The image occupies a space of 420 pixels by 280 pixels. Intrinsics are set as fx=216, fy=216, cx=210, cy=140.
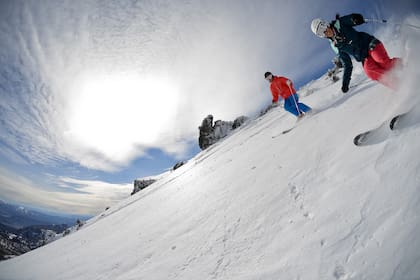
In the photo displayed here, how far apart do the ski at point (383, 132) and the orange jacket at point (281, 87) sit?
5076 mm

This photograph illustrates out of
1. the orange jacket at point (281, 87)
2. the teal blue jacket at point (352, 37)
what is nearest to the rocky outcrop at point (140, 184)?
the orange jacket at point (281, 87)

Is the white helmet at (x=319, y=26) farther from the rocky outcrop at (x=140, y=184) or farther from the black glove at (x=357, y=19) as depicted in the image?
the rocky outcrop at (x=140, y=184)

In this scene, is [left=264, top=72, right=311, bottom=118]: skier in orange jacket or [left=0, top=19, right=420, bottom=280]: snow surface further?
[left=264, top=72, right=311, bottom=118]: skier in orange jacket

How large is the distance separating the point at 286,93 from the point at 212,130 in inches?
2012

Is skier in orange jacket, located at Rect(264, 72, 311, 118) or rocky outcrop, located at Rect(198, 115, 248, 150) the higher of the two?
rocky outcrop, located at Rect(198, 115, 248, 150)

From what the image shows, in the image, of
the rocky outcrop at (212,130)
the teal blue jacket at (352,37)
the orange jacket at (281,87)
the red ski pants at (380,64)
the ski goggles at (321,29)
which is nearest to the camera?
the red ski pants at (380,64)

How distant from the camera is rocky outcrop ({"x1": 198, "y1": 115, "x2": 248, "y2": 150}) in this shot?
5362 centimetres

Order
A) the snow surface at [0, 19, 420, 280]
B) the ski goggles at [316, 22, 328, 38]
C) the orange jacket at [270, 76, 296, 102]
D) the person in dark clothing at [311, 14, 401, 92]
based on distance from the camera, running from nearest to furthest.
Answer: the snow surface at [0, 19, 420, 280]
the person in dark clothing at [311, 14, 401, 92]
the ski goggles at [316, 22, 328, 38]
the orange jacket at [270, 76, 296, 102]

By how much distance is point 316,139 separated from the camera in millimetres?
4914

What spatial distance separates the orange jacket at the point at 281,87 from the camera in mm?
8297

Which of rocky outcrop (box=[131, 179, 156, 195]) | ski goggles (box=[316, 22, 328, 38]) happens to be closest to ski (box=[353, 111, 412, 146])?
ski goggles (box=[316, 22, 328, 38])

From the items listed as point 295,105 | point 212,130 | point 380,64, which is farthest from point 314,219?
point 212,130

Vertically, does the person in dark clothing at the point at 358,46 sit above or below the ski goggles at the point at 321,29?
below

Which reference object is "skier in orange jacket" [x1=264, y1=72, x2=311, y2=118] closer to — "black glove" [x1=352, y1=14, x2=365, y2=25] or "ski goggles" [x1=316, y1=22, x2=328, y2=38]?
"ski goggles" [x1=316, y1=22, x2=328, y2=38]
